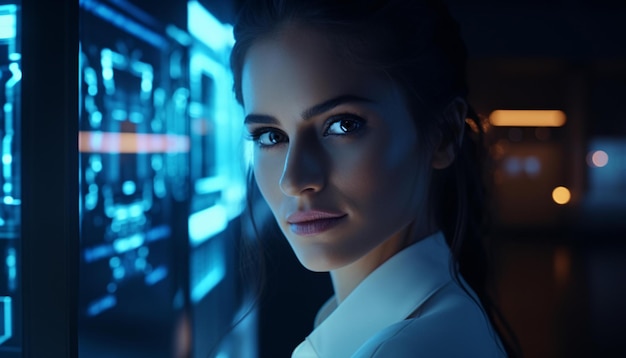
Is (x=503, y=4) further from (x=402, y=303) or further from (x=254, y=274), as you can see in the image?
(x=402, y=303)

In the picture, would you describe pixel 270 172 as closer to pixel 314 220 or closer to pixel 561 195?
pixel 314 220

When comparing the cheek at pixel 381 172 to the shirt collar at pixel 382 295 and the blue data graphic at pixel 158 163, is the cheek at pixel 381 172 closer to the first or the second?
the shirt collar at pixel 382 295

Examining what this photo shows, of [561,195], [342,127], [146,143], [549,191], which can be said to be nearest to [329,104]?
[342,127]

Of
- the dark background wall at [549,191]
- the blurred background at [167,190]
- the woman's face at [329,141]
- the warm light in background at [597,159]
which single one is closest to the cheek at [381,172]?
the woman's face at [329,141]

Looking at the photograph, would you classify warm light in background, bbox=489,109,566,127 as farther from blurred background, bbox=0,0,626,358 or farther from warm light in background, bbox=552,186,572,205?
blurred background, bbox=0,0,626,358

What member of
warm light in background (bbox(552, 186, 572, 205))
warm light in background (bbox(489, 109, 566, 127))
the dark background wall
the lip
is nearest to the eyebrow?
the lip

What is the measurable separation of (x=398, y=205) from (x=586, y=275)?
5.25 meters

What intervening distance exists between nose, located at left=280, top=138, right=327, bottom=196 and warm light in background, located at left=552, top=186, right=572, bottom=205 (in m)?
7.83

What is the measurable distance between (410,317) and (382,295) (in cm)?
6

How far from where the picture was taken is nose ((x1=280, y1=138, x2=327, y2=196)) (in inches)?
25.3

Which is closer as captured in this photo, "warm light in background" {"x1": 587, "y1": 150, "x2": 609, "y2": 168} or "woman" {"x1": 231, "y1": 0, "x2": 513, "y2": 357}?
"woman" {"x1": 231, "y1": 0, "x2": 513, "y2": 357}

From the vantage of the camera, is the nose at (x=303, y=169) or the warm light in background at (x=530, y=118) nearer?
the nose at (x=303, y=169)

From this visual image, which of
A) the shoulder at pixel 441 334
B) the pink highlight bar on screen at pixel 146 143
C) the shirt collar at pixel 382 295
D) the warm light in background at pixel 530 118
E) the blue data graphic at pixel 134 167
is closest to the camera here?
the shoulder at pixel 441 334

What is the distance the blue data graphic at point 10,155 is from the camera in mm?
608
